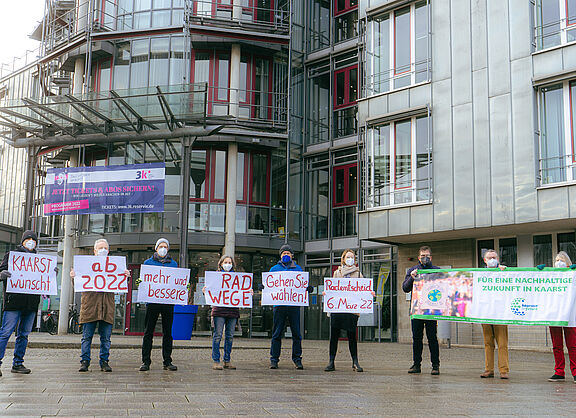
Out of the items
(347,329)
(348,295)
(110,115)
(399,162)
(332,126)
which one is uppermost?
(332,126)

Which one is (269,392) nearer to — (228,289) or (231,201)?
(228,289)

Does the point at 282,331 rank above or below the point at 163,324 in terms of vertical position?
below

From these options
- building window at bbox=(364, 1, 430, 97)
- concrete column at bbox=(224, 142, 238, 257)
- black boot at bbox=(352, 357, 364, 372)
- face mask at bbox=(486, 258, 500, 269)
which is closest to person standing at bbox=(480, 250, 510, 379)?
face mask at bbox=(486, 258, 500, 269)

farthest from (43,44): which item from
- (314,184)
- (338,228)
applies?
(338,228)

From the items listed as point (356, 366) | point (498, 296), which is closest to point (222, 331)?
point (356, 366)

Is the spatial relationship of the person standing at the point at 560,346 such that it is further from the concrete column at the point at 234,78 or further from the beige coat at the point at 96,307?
the concrete column at the point at 234,78

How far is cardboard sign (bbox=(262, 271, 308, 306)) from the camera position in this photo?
11242 mm

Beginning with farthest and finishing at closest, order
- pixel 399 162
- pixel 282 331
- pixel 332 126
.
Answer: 1. pixel 332 126
2. pixel 399 162
3. pixel 282 331

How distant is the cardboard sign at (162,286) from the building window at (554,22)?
1297cm

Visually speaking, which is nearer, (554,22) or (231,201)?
(554,22)

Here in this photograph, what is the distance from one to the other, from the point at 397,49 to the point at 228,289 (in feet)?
45.2

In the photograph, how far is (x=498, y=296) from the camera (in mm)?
10297

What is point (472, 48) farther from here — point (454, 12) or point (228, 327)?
point (228, 327)

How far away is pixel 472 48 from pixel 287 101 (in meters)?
8.75
